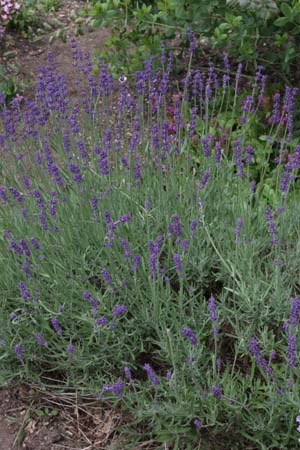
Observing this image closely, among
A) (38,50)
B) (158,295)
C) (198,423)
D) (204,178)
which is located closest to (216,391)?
(198,423)

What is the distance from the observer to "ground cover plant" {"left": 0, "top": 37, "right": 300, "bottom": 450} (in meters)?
2.32

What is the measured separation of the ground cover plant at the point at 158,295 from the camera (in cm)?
232

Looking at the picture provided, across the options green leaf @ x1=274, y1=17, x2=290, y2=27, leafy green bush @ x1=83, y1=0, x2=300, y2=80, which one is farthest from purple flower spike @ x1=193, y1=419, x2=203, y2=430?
green leaf @ x1=274, y1=17, x2=290, y2=27

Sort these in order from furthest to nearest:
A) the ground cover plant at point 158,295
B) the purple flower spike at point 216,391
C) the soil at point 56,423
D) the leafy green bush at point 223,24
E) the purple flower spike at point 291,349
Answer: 1. the leafy green bush at point 223,24
2. the soil at point 56,423
3. the ground cover plant at point 158,295
4. the purple flower spike at point 216,391
5. the purple flower spike at point 291,349

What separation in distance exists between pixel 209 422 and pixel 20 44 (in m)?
4.77

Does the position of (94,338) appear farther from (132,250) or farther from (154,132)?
(154,132)

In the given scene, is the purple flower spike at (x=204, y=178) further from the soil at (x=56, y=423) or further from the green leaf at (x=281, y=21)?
the green leaf at (x=281, y=21)

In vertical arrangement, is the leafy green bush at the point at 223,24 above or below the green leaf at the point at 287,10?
below

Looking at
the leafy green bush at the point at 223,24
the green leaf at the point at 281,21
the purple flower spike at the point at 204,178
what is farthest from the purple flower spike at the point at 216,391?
the green leaf at the point at 281,21

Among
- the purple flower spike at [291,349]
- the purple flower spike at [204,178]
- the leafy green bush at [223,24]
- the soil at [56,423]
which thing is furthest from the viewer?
the leafy green bush at [223,24]

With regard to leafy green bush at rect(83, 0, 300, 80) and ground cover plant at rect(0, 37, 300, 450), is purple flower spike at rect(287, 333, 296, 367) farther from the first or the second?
leafy green bush at rect(83, 0, 300, 80)

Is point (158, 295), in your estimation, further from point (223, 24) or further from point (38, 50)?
point (38, 50)

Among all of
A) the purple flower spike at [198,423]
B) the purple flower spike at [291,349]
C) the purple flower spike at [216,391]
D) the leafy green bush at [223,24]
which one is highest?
the leafy green bush at [223,24]

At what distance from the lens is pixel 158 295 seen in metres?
2.48
